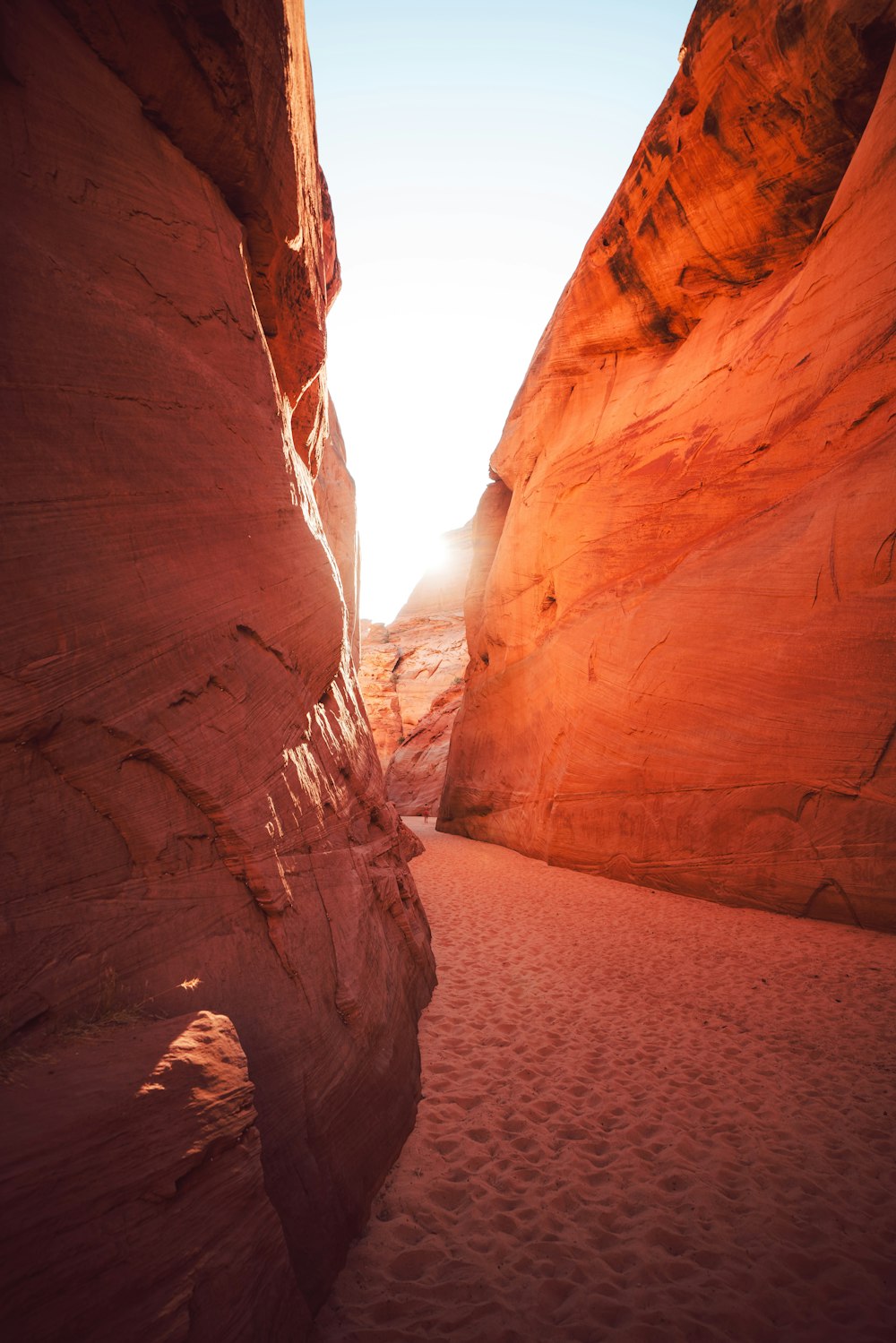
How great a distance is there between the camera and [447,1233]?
11.2 ft

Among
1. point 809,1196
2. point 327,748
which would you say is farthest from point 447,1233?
point 327,748

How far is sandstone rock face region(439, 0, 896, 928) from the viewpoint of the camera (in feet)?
26.6

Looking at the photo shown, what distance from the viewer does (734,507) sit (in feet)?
33.6

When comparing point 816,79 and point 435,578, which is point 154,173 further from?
point 435,578

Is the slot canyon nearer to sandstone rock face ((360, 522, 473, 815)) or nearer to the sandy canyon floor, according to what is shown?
the sandy canyon floor

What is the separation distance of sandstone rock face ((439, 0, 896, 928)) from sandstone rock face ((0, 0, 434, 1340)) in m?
6.25

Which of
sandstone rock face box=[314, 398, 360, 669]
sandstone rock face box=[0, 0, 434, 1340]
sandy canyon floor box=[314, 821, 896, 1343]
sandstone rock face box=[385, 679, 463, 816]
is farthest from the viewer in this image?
sandstone rock face box=[385, 679, 463, 816]

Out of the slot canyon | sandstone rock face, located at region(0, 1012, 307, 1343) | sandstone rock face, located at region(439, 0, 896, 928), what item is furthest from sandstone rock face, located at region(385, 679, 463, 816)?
sandstone rock face, located at region(0, 1012, 307, 1343)

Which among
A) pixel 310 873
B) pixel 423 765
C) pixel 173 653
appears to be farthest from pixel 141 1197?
pixel 423 765

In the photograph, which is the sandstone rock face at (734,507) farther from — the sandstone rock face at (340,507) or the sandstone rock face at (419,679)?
the sandstone rock face at (419,679)

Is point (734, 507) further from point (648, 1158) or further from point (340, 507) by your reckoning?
point (340, 507)

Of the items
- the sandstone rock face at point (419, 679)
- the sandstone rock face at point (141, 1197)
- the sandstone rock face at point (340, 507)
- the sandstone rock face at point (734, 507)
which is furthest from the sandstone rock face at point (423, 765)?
the sandstone rock face at point (141, 1197)

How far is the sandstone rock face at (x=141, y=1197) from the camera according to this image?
1867 millimetres

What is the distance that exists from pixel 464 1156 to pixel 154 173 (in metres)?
7.12
